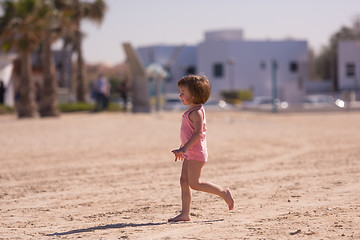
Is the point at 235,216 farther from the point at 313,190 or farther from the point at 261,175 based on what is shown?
the point at 261,175

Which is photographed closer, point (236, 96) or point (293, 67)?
point (236, 96)

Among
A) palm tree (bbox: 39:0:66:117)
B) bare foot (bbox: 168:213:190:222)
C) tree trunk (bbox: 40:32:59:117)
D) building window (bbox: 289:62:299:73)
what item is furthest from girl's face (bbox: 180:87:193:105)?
building window (bbox: 289:62:299:73)

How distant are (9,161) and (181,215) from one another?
6.61 m

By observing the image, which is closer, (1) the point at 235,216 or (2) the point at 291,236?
(2) the point at 291,236

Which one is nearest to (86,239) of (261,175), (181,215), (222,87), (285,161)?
(181,215)

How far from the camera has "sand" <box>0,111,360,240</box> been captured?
5.32m

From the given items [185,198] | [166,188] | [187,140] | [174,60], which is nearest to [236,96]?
[174,60]

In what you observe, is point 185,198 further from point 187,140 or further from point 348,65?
point 348,65

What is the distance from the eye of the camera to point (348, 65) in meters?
52.7

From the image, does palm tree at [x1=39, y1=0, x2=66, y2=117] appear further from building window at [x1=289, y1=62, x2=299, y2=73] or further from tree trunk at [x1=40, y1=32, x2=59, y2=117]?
building window at [x1=289, y1=62, x2=299, y2=73]

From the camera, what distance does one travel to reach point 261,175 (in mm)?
9117

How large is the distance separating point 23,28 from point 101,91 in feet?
14.6

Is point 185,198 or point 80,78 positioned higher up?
point 80,78

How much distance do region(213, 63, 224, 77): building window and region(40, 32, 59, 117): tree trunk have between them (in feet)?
89.2
